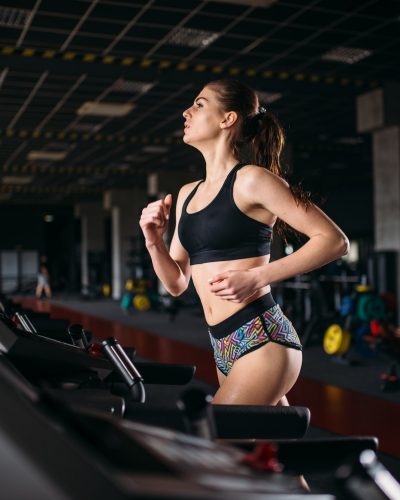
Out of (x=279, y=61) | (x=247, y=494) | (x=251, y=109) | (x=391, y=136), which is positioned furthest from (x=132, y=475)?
(x=391, y=136)

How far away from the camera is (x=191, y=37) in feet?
25.6

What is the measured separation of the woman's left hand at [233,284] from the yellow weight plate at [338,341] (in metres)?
5.68

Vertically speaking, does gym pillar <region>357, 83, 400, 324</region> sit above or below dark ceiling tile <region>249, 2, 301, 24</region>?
below

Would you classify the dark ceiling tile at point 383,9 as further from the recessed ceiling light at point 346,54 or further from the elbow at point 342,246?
the elbow at point 342,246

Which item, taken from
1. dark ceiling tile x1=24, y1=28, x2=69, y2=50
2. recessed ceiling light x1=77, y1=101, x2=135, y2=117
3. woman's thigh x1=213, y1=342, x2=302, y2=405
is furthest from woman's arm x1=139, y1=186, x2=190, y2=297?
recessed ceiling light x1=77, y1=101, x2=135, y2=117

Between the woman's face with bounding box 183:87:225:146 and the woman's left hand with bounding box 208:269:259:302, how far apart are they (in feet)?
1.44

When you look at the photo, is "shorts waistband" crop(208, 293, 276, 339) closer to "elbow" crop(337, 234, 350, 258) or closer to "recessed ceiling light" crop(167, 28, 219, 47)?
"elbow" crop(337, 234, 350, 258)

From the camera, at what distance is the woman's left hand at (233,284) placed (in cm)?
142

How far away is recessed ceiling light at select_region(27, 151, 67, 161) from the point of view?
15.3 meters

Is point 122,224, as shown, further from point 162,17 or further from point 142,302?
point 162,17

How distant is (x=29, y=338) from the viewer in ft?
3.82

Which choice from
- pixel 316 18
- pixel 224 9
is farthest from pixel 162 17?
pixel 316 18

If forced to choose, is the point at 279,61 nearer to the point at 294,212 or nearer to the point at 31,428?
the point at 294,212

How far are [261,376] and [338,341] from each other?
18.2 ft
